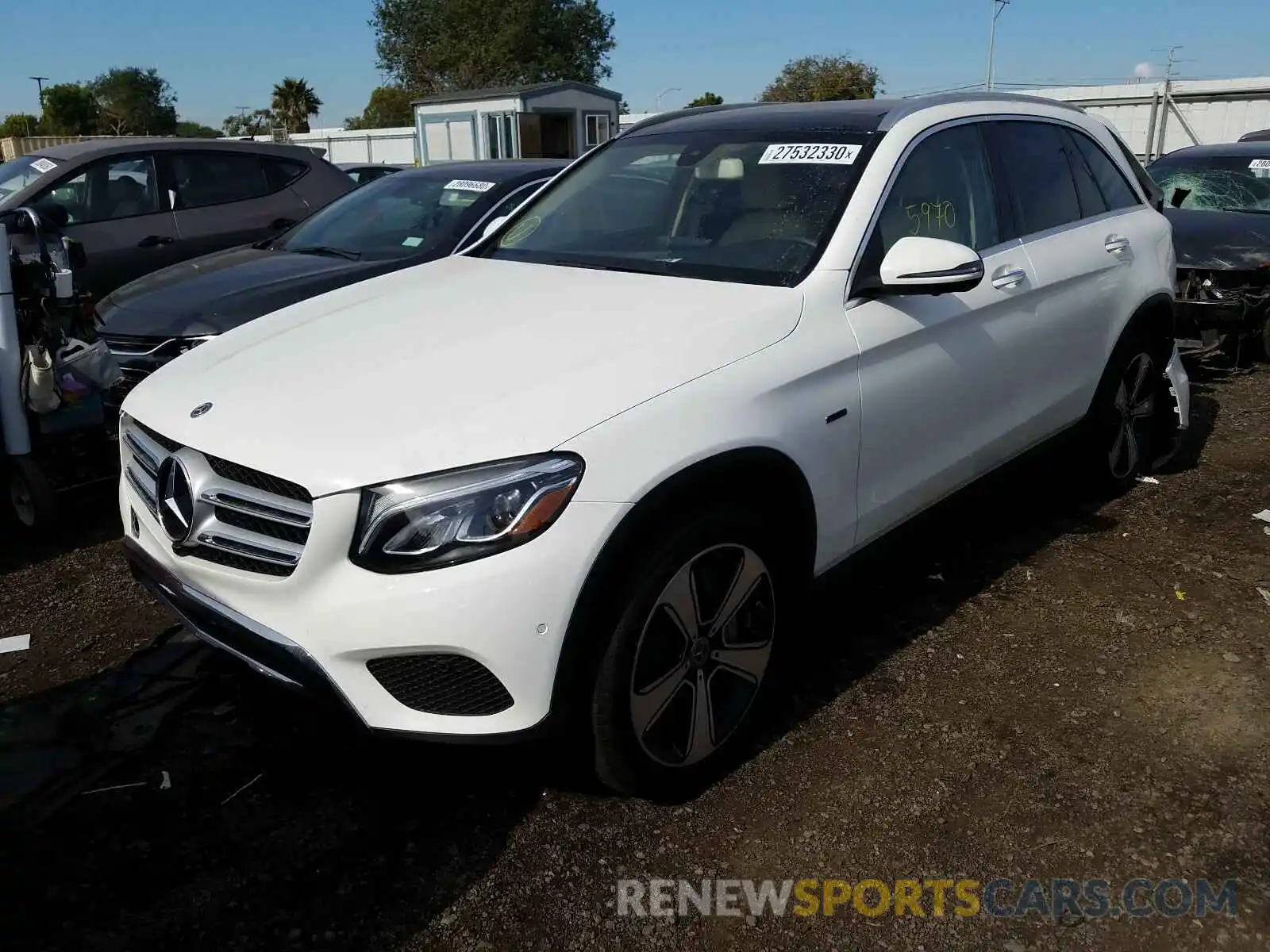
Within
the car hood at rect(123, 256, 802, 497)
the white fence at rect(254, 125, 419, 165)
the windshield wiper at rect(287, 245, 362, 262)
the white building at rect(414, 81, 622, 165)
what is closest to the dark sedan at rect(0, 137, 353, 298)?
the windshield wiper at rect(287, 245, 362, 262)

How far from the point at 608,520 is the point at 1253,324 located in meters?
7.02

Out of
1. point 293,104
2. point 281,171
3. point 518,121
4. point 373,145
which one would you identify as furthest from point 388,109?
point 281,171

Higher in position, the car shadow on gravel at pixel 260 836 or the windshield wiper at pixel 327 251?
the windshield wiper at pixel 327 251

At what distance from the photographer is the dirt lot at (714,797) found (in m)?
2.39

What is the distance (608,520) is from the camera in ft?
7.43

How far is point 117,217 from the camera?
7.34 metres

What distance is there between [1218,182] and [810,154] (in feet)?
22.5

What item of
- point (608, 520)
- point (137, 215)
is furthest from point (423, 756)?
point (137, 215)

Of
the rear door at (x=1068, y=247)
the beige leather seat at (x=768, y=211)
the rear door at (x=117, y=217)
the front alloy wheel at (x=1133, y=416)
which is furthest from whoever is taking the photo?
the rear door at (x=117, y=217)

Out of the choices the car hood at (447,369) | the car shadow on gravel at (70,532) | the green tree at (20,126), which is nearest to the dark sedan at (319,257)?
the car shadow on gravel at (70,532)

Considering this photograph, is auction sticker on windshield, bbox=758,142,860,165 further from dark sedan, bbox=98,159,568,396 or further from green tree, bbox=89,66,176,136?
green tree, bbox=89,66,176,136

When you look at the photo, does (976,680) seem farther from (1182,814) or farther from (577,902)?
(577,902)

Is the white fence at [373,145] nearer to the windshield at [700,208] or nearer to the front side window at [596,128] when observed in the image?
the front side window at [596,128]

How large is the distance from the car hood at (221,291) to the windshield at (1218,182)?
6546 mm
